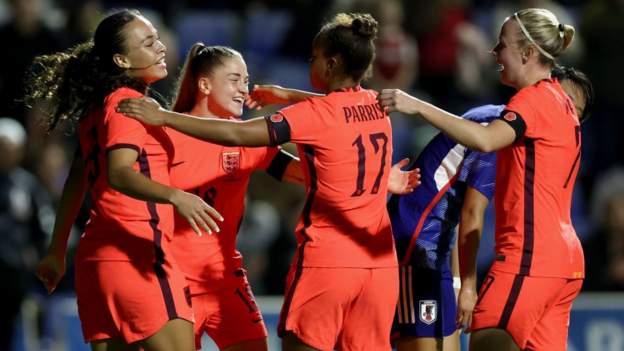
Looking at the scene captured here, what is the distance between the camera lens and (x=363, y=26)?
551 centimetres

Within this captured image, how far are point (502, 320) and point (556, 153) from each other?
74 centimetres

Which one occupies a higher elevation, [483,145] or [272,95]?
[272,95]

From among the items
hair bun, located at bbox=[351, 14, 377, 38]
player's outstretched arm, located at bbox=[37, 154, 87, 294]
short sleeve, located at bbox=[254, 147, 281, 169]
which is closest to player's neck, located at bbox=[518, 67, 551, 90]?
hair bun, located at bbox=[351, 14, 377, 38]

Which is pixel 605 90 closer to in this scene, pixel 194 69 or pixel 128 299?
pixel 194 69

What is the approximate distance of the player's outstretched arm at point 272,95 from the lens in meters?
6.27

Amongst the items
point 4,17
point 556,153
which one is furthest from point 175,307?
point 4,17

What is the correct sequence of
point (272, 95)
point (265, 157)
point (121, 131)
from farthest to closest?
point (272, 95) → point (265, 157) → point (121, 131)

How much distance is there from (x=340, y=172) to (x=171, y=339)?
996mm

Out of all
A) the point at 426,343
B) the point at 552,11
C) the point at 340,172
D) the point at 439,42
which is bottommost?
the point at 426,343

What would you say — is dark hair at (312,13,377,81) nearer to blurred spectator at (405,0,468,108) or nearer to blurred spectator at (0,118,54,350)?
blurred spectator at (0,118,54,350)

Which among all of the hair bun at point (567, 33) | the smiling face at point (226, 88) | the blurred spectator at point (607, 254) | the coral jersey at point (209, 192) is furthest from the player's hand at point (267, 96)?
the blurred spectator at point (607, 254)

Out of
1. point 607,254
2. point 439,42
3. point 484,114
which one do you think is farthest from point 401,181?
point 439,42

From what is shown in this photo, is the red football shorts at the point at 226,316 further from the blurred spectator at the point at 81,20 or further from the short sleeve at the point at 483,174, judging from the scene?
the blurred spectator at the point at 81,20

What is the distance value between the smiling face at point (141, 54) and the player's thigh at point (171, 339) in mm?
1095
